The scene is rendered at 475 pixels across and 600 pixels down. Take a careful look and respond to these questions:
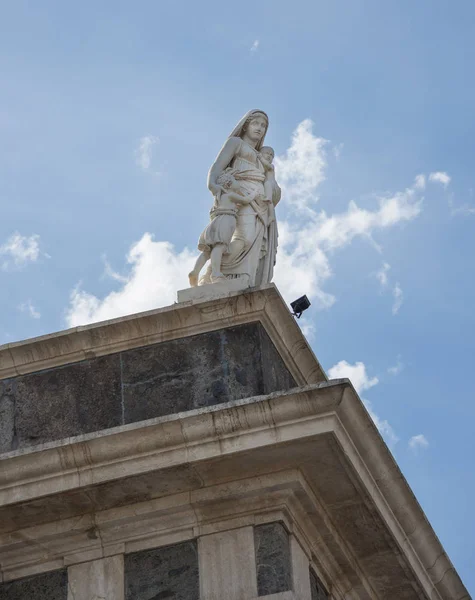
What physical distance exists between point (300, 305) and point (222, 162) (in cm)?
183

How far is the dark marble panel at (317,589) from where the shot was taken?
1284cm

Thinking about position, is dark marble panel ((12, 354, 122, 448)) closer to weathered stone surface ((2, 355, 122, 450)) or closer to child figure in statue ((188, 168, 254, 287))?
weathered stone surface ((2, 355, 122, 450))

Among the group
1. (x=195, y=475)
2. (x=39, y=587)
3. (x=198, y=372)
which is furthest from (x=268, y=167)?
(x=39, y=587)

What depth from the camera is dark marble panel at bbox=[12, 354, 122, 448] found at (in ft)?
44.5

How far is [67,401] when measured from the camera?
1376 cm

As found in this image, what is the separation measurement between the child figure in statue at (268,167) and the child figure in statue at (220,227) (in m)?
0.31

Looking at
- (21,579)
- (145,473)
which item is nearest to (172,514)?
(145,473)

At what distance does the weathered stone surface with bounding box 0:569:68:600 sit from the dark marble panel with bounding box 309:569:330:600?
1.93 m

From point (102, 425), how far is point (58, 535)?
1153 mm

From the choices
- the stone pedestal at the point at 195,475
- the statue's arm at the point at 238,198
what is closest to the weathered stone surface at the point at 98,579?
the stone pedestal at the point at 195,475

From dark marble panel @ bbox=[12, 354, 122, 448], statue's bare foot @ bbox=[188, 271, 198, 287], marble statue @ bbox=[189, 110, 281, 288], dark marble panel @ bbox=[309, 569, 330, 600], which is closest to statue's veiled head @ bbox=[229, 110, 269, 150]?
marble statue @ bbox=[189, 110, 281, 288]

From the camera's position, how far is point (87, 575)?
12539mm

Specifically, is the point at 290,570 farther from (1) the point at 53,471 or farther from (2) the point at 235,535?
(1) the point at 53,471

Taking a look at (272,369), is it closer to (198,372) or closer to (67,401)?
(198,372)
